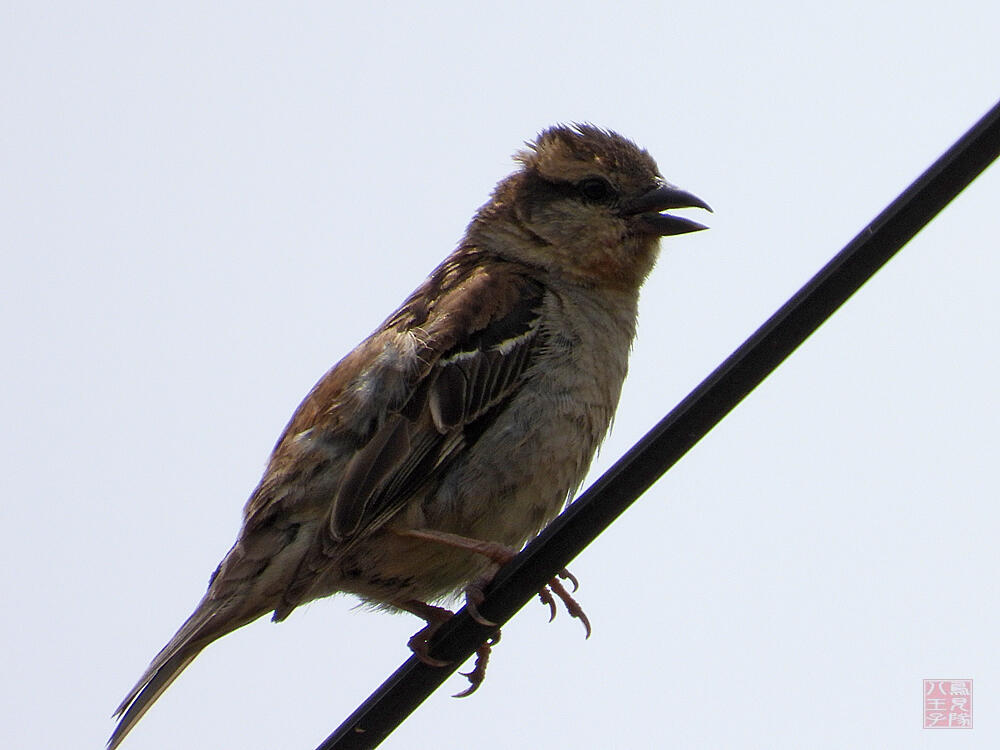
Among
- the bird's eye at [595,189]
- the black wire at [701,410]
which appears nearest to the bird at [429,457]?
the bird's eye at [595,189]

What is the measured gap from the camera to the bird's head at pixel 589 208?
7.01 metres

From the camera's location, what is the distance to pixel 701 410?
3686 mm

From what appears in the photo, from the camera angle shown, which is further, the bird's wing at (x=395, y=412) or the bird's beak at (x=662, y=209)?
the bird's beak at (x=662, y=209)

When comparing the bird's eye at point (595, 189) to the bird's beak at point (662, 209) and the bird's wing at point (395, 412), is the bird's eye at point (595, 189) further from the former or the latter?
the bird's wing at point (395, 412)

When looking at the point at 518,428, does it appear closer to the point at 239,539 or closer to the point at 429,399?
the point at 429,399

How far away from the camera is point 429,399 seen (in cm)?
606

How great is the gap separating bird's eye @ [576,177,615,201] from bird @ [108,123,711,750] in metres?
0.66

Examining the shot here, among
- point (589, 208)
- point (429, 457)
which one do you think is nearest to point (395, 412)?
point (429, 457)

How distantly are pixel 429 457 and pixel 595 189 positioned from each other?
2044mm

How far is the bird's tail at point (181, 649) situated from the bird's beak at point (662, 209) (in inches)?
108

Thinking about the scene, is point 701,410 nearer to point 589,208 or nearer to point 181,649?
point 181,649

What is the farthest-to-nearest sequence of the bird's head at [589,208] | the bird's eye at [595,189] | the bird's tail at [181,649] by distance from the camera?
the bird's eye at [595,189]
the bird's head at [589,208]
the bird's tail at [181,649]

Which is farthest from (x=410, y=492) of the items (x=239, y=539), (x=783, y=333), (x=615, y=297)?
(x=783, y=333)

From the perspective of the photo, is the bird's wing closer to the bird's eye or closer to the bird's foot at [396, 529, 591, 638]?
the bird's foot at [396, 529, 591, 638]
